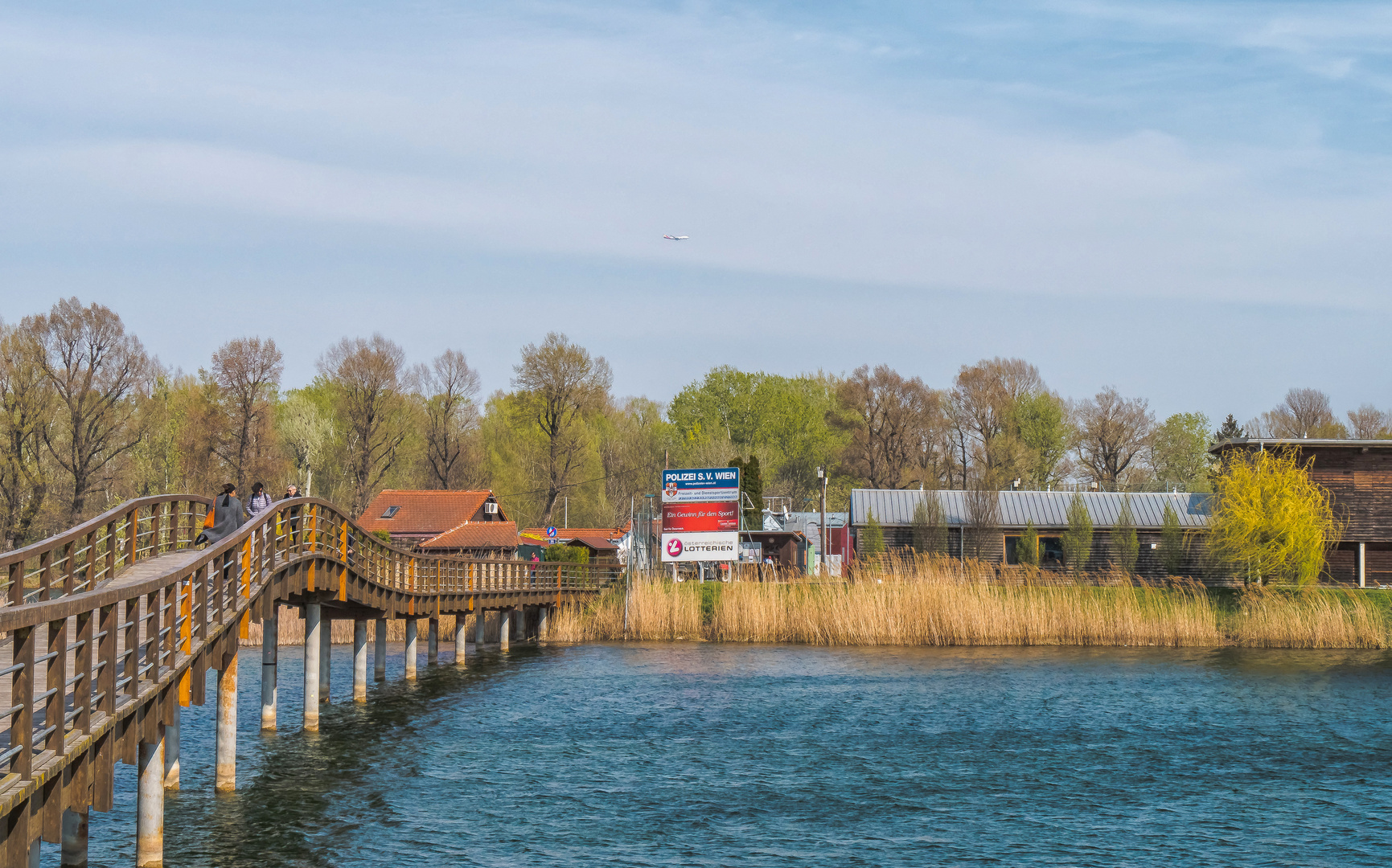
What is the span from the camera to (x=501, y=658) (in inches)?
1672

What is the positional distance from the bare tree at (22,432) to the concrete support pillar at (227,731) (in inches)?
1738

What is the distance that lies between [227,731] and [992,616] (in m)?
28.4

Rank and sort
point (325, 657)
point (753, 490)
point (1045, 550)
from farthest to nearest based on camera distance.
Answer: point (753, 490) < point (1045, 550) < point (325, 657)

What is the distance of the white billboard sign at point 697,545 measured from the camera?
166ft

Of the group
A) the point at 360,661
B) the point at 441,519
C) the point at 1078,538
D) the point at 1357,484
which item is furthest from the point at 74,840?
the point at 441,519

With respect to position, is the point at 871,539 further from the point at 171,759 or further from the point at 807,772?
the point at 171,759

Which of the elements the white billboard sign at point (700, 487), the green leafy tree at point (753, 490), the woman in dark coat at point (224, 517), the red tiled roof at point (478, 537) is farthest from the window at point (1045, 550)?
the woman in dark coat at point (224, 517)

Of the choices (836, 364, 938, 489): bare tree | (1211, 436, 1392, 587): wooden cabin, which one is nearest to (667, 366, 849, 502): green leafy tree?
(836, 364, 938, 489): bare tree

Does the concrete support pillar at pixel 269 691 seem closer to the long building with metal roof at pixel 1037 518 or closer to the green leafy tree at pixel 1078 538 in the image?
the long building with metal roof at pixel 1037 518

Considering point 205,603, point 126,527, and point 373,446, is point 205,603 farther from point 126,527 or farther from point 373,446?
point 373,446

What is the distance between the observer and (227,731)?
20.4 metres

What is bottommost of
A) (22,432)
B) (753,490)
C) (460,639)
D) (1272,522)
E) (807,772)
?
(807,772)

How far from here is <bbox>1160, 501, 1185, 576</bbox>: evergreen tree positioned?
2478 inches

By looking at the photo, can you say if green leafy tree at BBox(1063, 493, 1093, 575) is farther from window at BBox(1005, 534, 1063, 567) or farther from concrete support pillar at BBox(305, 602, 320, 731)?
concrete support pillar at BBox(305, 602, 320, 731)
